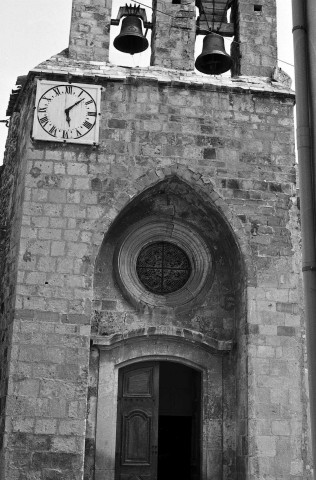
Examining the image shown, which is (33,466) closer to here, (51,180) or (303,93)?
(51,180)

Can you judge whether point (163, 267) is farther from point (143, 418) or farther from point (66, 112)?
point (66, 112)

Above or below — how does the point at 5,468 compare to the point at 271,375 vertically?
below

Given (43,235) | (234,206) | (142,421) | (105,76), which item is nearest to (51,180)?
(43,235)

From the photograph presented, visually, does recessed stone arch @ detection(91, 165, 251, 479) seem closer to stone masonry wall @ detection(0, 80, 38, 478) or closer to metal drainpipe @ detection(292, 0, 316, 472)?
stone masonry wall @ detection(0, 80, 38, 478)

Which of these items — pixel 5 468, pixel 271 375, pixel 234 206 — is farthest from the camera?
pixel 234 206

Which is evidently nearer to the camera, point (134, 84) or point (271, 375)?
point (271, 375)

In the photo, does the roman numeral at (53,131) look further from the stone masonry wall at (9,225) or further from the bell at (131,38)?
the bell at (131,38)

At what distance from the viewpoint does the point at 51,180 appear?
8.66 m

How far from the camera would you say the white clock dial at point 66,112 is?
881 cm

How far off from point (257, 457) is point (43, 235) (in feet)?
11.9

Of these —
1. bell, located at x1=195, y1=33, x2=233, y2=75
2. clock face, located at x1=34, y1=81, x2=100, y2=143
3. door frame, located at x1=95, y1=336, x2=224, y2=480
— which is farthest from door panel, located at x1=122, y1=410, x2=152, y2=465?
bell, located at x1=195, y1=33, x2=233, y2=75

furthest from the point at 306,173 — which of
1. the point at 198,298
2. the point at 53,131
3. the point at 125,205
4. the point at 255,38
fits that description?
the point at 255,38

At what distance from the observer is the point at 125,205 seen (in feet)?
28.7

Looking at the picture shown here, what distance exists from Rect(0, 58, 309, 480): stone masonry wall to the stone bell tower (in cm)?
2
